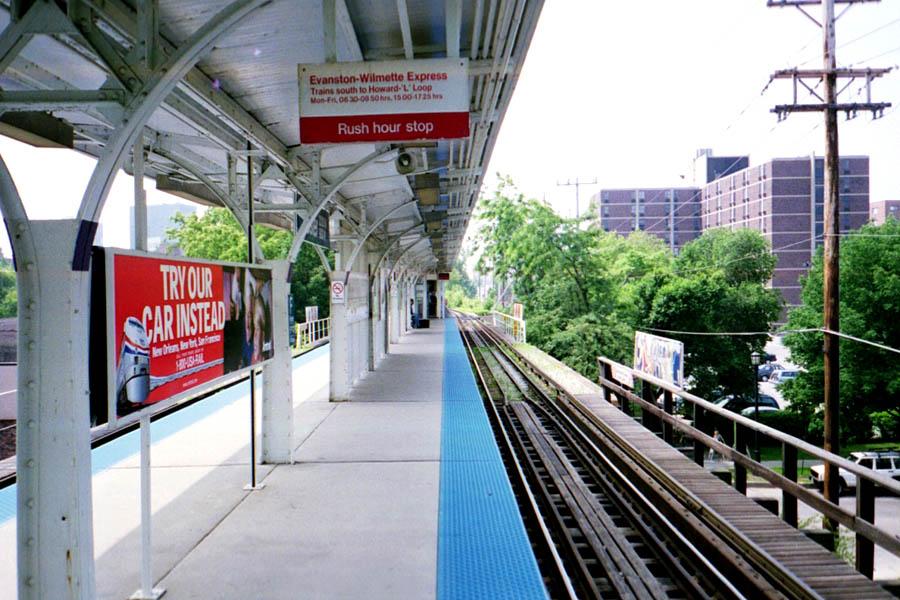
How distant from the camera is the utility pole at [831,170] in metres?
11.5

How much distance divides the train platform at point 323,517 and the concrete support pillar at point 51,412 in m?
1.06

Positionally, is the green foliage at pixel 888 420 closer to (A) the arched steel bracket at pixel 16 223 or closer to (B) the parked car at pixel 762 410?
(B) the parked car at pixel 762 410

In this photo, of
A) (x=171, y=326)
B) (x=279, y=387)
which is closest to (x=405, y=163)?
(x=279, y=387)

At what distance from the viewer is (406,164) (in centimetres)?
746

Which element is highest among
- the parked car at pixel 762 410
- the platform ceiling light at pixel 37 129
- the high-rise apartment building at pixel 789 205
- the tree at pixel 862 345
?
the high-rise apartment building at pixel 789 205

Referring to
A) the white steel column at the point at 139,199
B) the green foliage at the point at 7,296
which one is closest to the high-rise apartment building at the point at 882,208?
the green foliage at the point at 7,296

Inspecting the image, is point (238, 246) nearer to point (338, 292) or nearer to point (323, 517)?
point (338, 292)

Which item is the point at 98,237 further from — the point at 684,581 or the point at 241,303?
the point at 684,581

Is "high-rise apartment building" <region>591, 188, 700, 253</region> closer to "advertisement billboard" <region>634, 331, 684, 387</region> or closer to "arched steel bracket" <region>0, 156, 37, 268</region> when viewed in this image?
"advertisement billboard" <region>634, 331, 684, 387</region>

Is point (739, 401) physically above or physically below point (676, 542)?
below

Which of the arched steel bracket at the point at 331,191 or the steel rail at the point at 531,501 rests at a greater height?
the arched steel bracket at the point at 331,191

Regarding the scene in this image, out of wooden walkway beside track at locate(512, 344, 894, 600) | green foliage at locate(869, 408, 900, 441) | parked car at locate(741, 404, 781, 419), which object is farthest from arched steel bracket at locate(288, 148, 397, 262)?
parked car at locate(741, 404, 781, 419)

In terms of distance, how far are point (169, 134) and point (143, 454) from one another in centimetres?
325

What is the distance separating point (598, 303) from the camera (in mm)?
32750
